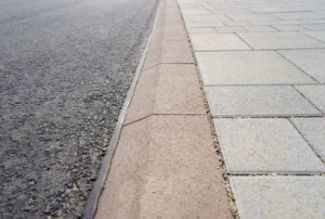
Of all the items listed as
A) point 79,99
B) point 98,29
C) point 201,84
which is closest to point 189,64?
point 201,84

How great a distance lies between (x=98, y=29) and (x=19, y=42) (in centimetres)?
181

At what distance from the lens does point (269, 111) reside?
9.55ft

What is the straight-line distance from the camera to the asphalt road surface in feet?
7.14

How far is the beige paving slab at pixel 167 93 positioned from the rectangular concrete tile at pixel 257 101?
175 millimetres

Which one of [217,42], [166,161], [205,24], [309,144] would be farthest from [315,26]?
[166,161]

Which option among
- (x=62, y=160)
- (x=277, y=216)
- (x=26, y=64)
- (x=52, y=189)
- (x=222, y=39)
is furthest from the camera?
(x=222, y=39)

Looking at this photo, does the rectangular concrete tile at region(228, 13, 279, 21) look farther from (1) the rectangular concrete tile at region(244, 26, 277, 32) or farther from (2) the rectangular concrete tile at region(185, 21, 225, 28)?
(1) the rectangular concrete tile at region(244, 26, 277, 32)

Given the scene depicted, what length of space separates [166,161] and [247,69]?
2299mm

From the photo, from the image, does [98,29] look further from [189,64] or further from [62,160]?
[62,160]

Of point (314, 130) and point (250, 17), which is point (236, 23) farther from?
point (314, 130)

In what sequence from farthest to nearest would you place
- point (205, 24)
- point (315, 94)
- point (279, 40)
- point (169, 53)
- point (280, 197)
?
point (205, 24), point (279, 40), point (169, 53), point (315, 94), point (280, 197)

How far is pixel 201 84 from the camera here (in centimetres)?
366

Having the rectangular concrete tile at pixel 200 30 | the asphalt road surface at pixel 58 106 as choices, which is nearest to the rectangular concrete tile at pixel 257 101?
the asphalt road surface at pixel 58 106

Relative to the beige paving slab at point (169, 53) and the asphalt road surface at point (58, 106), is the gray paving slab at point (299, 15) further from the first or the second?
the beige paving slab at point (169, 53)
